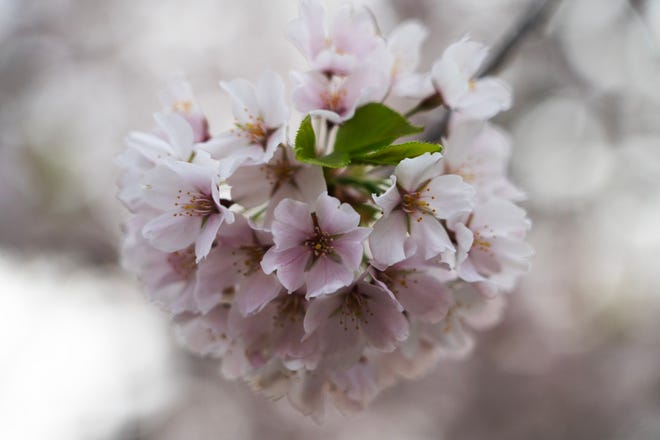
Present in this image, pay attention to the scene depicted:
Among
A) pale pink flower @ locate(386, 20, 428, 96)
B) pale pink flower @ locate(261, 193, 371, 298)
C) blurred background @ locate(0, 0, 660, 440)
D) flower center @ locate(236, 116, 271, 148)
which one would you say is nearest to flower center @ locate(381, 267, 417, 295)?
pale pink flower @ locate(261, 193, 371, 298)

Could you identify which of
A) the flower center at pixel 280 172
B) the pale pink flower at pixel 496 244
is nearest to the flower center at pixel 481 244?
the pale pink flower at pixel 496 244

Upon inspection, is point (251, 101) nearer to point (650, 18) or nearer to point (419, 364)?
point (419, 364)

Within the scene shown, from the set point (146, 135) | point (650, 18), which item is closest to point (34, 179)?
point (146, 135)

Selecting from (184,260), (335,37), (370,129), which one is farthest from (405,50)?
(184,260)

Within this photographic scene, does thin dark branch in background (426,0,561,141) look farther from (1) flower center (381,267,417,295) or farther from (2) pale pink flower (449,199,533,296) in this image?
(1) flower center (381,267,417,295)

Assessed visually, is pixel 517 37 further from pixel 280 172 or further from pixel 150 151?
pixel 150 151

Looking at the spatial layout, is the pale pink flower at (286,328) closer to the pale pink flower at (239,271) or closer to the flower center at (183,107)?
the pale pink flower at (239,271)

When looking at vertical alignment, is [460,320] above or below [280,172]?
below
